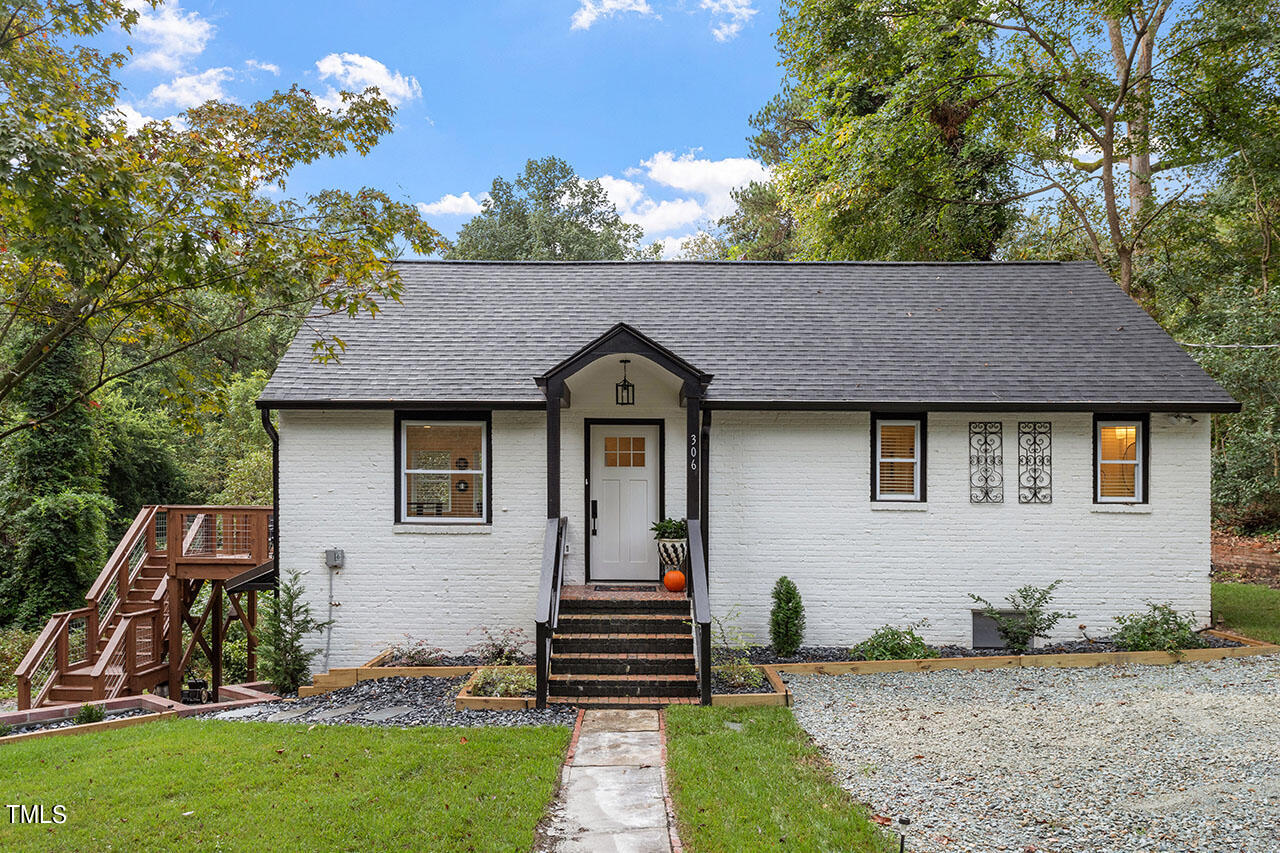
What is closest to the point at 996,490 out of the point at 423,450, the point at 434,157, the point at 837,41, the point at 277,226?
the point at 423,450

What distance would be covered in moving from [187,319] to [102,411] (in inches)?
688

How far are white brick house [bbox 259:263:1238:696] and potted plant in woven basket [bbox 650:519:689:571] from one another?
47 centimetres

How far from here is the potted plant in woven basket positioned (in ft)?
29.5

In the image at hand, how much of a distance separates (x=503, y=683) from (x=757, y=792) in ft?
11.3

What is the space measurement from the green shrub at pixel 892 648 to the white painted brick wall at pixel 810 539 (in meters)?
0.39

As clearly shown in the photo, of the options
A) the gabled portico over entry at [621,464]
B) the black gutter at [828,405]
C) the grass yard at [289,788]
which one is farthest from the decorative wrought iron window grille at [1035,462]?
the grass yard at [289,788]

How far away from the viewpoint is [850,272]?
41.6ft

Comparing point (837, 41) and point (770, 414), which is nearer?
point (770, 414)

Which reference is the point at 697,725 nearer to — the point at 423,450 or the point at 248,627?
the point at 423,450

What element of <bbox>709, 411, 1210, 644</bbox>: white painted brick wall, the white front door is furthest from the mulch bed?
<bbox>709, 411, 1210, 644</bbox>: white painted brick wall

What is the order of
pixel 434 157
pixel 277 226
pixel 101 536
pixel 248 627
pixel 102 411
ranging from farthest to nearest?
pixel 434 157, pixel 102 411, pixel 101 536, pixel 248 627, pixel 277 226

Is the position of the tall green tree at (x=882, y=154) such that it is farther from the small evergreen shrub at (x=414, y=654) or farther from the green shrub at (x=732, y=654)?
the small evergreen shrub at (x=414, y=654)

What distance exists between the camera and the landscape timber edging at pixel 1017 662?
8.46 m

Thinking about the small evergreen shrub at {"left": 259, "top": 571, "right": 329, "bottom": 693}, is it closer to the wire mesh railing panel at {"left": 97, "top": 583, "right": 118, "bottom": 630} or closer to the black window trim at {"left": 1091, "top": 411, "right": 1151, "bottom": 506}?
the wire mesh railing panel at {"left": 97, "top": 583, "right": 118, "bottom": 630}
